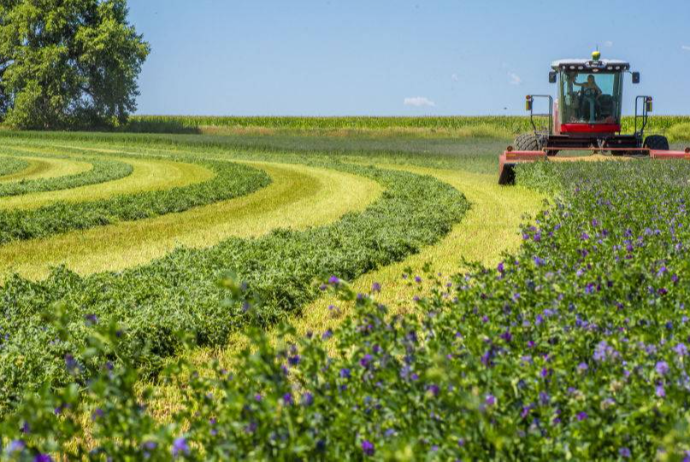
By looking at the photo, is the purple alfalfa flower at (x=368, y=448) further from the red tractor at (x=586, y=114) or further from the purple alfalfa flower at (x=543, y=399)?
the red tractor at (x=586, y=114)

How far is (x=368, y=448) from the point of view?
308 centimetres

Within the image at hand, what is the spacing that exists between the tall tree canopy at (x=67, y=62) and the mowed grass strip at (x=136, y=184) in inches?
1249

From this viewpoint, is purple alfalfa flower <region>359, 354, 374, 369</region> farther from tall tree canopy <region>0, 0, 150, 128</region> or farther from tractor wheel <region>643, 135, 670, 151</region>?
tall tree canopy <region>0, 0, 150, 128</region>

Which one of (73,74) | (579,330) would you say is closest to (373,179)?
(579,330)

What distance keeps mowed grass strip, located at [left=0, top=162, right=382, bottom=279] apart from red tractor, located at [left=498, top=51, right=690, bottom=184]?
470cm

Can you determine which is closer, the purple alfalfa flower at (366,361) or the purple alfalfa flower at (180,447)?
the purple alfalfa flower at (180,447)

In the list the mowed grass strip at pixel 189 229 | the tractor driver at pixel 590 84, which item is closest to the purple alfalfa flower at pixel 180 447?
the mowed grass strip at pixel 189 229

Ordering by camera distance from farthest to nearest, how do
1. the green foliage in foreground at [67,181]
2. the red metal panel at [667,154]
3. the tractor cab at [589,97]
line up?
the tractor cab at [589,97] → the red metal panel at [667,154] → the green foliage in foreground at [67,181]

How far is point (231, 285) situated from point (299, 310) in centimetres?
546

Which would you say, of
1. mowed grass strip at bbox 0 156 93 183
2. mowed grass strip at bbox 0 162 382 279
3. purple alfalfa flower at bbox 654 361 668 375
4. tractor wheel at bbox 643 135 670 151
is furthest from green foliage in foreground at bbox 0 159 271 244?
purple alfalfa flower at bbox 654 361 668 375

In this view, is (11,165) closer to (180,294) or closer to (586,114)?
(586,114)

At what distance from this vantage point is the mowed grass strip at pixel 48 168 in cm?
2580

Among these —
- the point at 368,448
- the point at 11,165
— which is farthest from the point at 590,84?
the point at 11,165

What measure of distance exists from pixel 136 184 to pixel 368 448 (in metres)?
20.2
